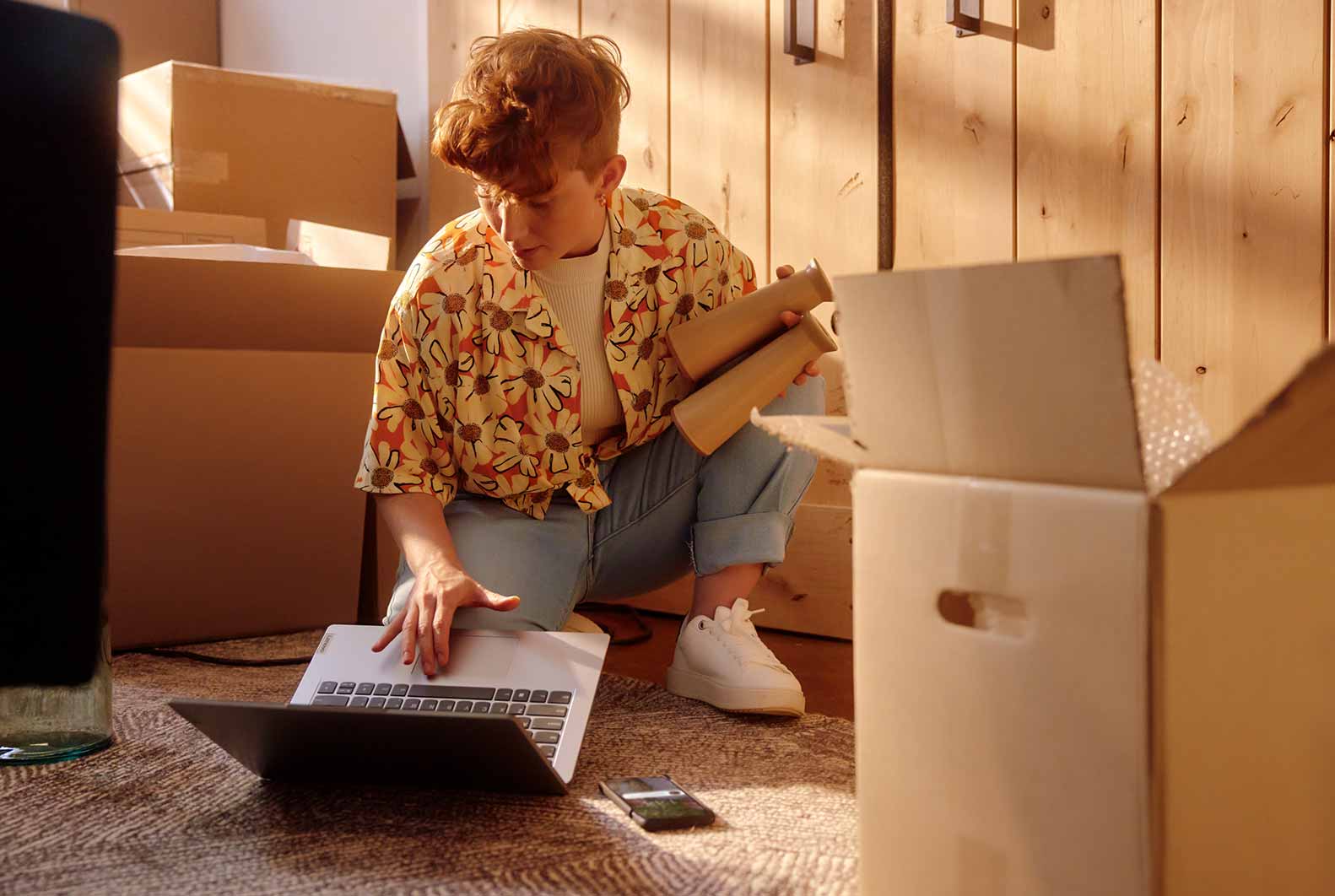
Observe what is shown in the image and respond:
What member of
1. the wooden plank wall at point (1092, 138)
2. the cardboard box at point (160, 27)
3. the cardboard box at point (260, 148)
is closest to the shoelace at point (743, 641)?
Result: the wooden plank wall at point (1092, 138)

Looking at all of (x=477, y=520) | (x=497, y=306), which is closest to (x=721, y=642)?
(x=477, y=520)

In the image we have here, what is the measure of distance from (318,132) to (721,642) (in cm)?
123

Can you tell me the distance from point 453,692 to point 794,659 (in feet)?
2.00

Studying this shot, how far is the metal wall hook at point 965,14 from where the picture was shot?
135 centimetres

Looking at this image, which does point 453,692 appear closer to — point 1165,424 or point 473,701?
point 473,701

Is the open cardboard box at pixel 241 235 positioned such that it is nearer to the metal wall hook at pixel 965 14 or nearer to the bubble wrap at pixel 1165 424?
the metal wall hook at pixel 965 14

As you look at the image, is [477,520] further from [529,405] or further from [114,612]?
[114,612]

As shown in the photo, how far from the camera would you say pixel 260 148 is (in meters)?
1.90

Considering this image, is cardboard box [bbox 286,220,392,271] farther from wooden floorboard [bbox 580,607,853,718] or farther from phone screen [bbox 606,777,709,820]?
phone screen [bbox 606,777,709,820]

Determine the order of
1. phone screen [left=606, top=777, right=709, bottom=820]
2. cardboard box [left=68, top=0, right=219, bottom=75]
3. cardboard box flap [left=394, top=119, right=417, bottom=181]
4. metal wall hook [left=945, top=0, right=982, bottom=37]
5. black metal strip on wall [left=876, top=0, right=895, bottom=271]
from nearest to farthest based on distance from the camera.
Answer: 1. phone screen [left=606, top=777, right=709, bottom=820]
2. metal wall hook [left=945, top=0, right=982, bottom=37]
3. black metal strip on wall [left=876, top=0, right=895, bottom=271]
4. cardboard box flap [left=394, top=119, right=417, bottom=181]
5. cardboard box [left=68, top=0, right=219, bottom=75]

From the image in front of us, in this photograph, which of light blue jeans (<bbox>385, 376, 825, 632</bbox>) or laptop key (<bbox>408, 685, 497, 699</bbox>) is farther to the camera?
light blue jeans (<bbox>385, 376, 825, 632</bbox>)

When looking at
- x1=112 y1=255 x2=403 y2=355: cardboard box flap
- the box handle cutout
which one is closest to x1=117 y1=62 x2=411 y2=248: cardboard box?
x1=112 y1=255 x2=403 y2=355: cardboard box flap

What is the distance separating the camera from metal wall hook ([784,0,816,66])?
153cm

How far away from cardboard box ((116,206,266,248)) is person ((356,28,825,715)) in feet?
2.14
